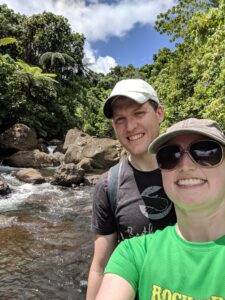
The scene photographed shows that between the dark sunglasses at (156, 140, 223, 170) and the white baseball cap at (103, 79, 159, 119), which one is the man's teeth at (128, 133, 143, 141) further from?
the dark sunglasses at (156, 140, 223, 170)

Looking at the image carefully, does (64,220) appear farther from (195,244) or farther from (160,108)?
(195,244)

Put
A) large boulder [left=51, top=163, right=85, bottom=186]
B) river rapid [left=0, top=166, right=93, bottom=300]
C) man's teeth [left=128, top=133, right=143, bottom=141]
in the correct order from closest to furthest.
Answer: man's teeth [left=128, top=133, right=143, bottom=141] < river rapid [left=0, top=166, right=93, bottom=300] < large boulder [left=51, top=163, right=85, bottom=186]

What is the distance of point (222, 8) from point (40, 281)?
4.78 metres

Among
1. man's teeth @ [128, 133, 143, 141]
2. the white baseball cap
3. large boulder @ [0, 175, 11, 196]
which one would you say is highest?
large boulder @ [0, 175, 11, 196]

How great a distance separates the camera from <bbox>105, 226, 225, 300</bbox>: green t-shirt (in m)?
1.17

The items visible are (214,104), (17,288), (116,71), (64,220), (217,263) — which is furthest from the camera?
(116,71)

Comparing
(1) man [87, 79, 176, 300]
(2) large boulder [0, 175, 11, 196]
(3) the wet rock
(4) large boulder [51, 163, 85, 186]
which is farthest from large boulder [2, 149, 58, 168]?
(1) man [87, 79, 176, 300]

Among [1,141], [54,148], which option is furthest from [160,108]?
[54,148]

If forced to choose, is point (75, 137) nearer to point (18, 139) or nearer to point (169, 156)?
point (18, 139)

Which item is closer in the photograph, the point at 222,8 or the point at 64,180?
the point at 222,8

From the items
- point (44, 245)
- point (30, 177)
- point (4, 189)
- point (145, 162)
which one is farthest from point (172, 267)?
point (30, 177)

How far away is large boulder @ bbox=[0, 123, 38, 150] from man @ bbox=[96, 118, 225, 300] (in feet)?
57.5

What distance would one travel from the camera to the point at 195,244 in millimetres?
1243

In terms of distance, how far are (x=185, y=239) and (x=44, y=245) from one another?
5695 millimetres
